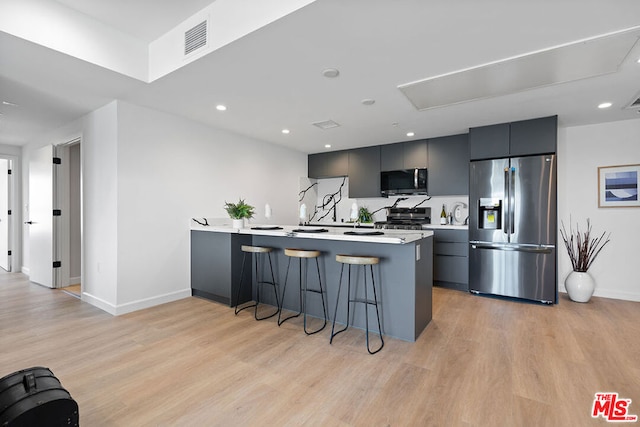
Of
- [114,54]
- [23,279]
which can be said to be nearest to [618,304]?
[114,54]

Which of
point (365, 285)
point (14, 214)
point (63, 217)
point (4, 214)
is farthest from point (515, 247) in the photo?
point (4, 214)

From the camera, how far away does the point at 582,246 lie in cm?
409

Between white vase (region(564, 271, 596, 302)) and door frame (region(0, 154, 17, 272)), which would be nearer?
white vase (region(564, 271, 596, 302))

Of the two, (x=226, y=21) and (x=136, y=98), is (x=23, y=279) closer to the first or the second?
(x=136, y=98)

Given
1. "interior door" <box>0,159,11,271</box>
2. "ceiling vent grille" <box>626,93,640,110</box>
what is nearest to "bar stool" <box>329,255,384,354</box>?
"ceiling vent grille" <box>626,93,640,110</box>

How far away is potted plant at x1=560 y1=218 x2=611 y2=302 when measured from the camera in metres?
3.72

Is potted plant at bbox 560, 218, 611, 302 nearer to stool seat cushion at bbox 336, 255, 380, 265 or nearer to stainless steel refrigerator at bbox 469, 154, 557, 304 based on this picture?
stainless steel refrigerator at bbox 469, 154, 557, 304

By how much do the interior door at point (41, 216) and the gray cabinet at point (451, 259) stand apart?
560 centimetres

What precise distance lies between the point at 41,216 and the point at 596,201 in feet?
26.1

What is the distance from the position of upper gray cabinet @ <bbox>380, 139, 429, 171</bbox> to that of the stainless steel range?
0.74m

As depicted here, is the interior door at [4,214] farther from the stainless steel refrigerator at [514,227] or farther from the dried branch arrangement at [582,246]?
the dried branch arrangement at [582,246]

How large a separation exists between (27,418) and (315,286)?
225 cm

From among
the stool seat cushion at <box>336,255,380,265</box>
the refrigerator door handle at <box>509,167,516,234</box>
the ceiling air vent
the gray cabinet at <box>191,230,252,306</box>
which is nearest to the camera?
the stool seat cushion at <box>336,255,380,265</box>

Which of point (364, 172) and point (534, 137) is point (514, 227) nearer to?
point (534, 137)
